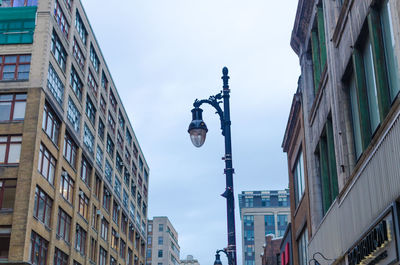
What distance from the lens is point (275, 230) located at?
16112 centimetres

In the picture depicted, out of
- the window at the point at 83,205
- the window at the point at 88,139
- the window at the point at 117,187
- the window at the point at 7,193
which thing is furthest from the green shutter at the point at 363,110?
the window at the point at 117,187

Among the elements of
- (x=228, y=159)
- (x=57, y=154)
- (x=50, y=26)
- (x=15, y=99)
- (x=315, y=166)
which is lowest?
(x=228, y=159)

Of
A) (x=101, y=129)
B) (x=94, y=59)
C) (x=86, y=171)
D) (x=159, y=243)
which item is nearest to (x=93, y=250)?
(x=86, y=171)

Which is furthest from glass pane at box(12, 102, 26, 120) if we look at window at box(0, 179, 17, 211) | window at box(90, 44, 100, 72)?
window at box(90, 44, 100, 72)

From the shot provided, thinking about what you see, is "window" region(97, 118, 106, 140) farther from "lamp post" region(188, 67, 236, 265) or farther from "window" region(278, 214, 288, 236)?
"window" region(278, 214, 288, 236)

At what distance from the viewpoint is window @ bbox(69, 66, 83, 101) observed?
191 feet

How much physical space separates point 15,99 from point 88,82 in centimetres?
1708

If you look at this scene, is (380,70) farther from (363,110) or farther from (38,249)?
(38,249)

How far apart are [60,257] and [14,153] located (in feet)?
39.0

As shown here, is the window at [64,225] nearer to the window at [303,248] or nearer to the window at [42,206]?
the window at [42,206]

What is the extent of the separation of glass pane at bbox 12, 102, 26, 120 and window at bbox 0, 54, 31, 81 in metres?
2.47

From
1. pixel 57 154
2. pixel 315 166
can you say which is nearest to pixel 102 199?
pixel 57 154

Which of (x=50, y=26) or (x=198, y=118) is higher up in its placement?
(x=50, y=26)

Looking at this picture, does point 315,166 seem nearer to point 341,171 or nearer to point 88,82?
point 341,171
